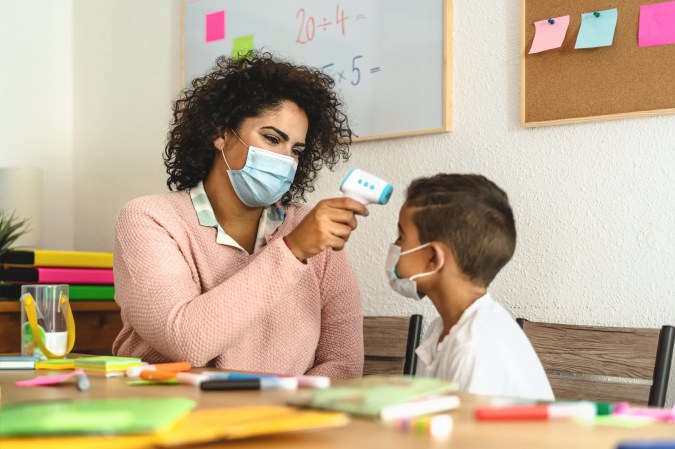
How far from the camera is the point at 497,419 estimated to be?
30.8 inches

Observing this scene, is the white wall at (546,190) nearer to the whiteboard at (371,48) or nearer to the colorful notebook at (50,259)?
the whiteboard at (371,48)

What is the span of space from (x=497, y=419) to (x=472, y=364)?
0.41 m

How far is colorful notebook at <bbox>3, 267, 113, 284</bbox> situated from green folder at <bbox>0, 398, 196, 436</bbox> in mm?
1634

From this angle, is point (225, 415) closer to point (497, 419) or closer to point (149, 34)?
point (497, 419)

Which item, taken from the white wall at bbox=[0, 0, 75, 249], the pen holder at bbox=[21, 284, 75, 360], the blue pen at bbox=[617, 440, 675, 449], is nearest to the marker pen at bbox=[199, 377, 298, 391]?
the blue pen at bbox=[617, 440, 675, 449]

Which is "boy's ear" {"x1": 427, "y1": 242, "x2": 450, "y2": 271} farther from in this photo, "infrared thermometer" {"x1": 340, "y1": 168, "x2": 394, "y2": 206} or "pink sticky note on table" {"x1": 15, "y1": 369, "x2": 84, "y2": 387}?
"pink sticky note on table" {"x1": 15, "y1": 369, "x2": 84, "y2": 387}

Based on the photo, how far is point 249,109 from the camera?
1806 mm

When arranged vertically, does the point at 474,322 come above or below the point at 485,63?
below

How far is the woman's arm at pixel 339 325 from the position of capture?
1.77m

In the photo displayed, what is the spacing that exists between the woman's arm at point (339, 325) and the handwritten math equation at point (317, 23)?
0.66 meters

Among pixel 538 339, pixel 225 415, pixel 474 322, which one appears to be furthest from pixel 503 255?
pixel 225 415

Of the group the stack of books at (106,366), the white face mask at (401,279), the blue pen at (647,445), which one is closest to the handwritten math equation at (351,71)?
the white face mask at (401,279)

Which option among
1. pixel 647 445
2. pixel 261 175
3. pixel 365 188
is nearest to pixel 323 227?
pixel 365 188

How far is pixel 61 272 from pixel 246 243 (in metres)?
0.81
